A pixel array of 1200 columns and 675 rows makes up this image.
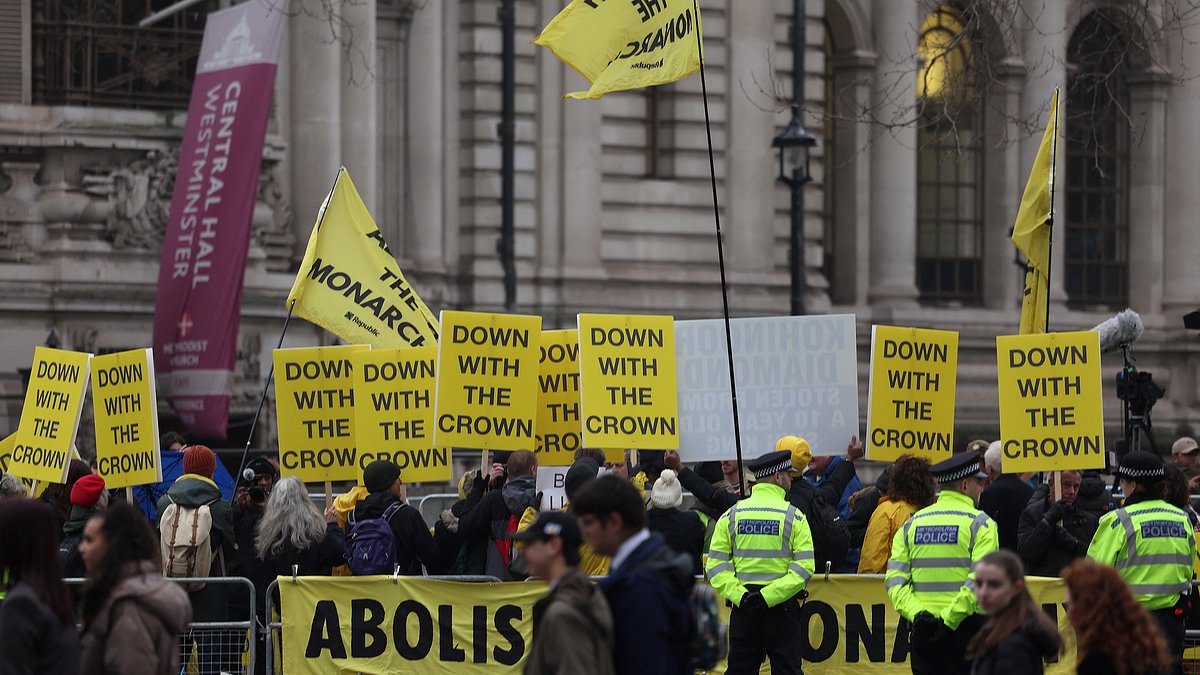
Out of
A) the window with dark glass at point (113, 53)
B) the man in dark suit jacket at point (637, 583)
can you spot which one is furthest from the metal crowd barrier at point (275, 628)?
the window with dark glass at point (113, 53)

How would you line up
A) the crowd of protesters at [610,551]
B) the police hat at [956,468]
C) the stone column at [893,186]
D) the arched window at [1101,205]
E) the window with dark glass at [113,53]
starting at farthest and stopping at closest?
the arched window at [1101,205] → the stone column at [893,186] → the window with dark glass at [113,53] → the police hat at [956,468] → the crowd of protesters at [610,551]

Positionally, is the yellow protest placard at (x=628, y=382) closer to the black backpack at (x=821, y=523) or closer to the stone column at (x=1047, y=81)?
the black backpack at (x=821, y=523)

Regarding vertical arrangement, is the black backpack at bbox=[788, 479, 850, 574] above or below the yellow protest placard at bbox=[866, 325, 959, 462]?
below

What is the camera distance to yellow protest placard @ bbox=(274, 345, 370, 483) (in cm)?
1528

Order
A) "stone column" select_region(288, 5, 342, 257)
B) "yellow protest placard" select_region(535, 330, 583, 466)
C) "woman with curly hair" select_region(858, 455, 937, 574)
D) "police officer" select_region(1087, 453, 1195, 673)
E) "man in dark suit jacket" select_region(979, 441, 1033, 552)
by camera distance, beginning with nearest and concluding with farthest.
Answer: "police officer" select_region(1087, 453, 1195, 673) < "woman with curly hair" select_region(858, 455, 937, 574) < "man in dark suit jacket" select_region(979, 441, 1033, 552) < "yellow protest placard" select_region(535, 330, 583, 466) < "stone column" select_region(288, 5, 342, 257)

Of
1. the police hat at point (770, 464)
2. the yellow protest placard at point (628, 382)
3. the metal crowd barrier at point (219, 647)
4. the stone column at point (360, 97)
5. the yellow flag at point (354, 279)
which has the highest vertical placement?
the stone column at point (360, 97)

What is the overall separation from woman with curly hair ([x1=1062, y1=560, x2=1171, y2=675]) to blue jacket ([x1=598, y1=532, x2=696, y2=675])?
4.59 ft

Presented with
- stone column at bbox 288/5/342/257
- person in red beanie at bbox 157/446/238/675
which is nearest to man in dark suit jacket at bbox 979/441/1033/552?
person in red beanie at bbox 157/446/238/675

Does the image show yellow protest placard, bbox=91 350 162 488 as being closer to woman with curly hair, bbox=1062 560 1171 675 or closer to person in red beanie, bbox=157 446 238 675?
person in red beanie, bbox=157 446 238 675

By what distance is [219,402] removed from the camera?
22172mm

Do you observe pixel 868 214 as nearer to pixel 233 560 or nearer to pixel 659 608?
pixel 233 560

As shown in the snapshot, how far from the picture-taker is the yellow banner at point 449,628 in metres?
13.4

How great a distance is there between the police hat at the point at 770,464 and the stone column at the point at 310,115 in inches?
596

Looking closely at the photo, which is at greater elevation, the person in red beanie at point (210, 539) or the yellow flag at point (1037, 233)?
the yellow flag at point (1037, 233)
